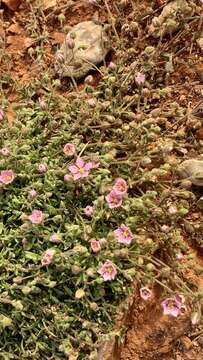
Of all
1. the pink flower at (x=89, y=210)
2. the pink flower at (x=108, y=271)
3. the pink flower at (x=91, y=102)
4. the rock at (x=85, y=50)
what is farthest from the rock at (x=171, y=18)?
the pink flower at (x=108, y=271)

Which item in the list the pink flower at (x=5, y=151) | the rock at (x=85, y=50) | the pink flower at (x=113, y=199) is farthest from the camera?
the rock at (x=85, y=50)

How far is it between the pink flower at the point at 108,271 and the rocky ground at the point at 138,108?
2.9 inches

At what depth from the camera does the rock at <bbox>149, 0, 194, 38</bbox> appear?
3.83 metres

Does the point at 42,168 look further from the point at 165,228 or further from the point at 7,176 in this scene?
the point at 165,228

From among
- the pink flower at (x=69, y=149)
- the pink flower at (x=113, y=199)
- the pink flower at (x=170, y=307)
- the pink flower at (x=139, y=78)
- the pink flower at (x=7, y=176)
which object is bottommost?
the pink flower at (x=170, y=307)

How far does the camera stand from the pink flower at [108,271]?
3.24m

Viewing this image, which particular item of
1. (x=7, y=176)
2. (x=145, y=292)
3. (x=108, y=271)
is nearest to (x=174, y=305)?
(x=145, y=292)

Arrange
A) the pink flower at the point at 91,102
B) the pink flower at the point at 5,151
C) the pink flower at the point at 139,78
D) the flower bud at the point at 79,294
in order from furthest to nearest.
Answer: the pink flower at the point at 139,78, the pink flower at the point at 91,102, the pink flower at the point at 5,151, the flower bud at the point at 79,294

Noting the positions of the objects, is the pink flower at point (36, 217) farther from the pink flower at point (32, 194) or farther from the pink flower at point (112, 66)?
the pink flower at point (112, 66)

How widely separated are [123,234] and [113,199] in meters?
0.20

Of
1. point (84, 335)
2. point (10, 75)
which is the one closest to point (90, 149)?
point (10, 75)

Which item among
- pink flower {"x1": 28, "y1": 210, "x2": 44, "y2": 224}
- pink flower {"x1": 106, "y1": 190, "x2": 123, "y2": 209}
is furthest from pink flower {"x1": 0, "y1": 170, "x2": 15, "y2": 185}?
pink flower {"x1": 106, "y1": 190, "x2": 123, "y2": 209}

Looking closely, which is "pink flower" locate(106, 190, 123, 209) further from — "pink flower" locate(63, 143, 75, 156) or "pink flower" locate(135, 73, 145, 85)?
"pink flower" locate(135, 73, 145, 85)

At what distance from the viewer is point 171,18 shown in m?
3.90
